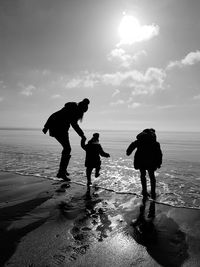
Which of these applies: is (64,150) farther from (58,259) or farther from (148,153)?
(58,259)

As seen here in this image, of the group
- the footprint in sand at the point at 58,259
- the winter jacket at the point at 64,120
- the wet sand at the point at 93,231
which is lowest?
the wet sand at the point at 93,231

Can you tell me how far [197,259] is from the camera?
10.7ft

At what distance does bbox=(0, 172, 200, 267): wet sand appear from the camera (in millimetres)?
3227

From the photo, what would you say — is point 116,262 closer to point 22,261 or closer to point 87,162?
point 22,261

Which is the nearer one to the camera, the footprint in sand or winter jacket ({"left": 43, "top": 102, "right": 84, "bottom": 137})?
the footprint in sand

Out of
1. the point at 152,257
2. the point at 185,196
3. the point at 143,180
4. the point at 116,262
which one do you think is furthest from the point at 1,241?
the point at 185,196

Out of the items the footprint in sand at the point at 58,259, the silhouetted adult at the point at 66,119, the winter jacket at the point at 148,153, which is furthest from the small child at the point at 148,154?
the footprint in sand at the point at 58,259

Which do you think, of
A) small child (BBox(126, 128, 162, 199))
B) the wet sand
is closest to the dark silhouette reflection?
the wet sand

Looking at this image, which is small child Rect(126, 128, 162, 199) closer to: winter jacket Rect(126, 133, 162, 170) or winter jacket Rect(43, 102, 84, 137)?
winter jacket Rect(126, 133, 162, 170)

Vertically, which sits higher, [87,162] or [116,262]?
[87,162]

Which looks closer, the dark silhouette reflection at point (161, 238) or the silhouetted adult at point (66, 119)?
the dark silhouette reflection at point (161, 238)

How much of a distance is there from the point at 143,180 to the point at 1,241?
442cm

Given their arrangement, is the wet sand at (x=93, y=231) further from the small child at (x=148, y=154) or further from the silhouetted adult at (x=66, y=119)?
the silhouetted adult at (x=66, y=119)

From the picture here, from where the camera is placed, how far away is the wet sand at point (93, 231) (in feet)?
10.6
